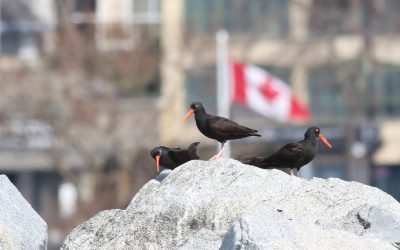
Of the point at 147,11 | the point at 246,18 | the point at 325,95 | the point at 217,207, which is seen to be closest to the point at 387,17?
the point at 325,95

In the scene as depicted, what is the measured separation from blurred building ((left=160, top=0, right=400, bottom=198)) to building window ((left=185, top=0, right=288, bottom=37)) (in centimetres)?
4

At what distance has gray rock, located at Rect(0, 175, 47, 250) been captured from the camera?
15023 millimetres

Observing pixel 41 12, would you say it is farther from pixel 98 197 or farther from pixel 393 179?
pixel 98 197

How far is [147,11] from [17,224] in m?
56.7

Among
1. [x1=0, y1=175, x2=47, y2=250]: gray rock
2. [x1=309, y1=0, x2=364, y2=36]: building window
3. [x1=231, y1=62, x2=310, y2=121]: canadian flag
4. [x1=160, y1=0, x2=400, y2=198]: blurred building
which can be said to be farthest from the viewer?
[x1=309, y1=0, x2=364, y2=36]: building window

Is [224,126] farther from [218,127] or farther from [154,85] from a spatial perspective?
[154,85]

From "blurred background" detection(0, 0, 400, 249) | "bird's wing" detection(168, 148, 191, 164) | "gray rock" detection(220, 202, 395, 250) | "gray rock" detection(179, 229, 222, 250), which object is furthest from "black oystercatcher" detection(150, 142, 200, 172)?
"blurred background" detection(0, 0, 400, 249)

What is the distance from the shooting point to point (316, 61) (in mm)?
65625

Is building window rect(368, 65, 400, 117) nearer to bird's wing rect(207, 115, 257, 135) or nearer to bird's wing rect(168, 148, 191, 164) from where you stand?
bird's wing rect(207, 115, 257, 135)

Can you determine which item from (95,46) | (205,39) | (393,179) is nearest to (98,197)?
(95,46)

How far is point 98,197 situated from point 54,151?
5910mm

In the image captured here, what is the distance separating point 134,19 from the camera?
221ft

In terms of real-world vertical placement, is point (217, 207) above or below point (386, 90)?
above

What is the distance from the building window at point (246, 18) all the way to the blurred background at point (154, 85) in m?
0.07
